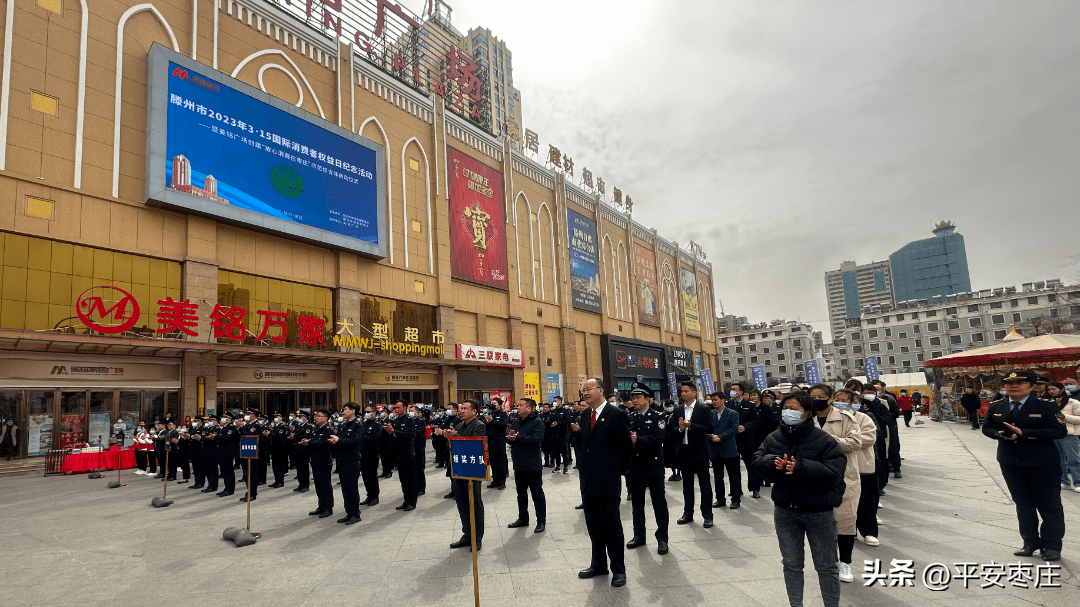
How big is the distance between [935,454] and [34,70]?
28565 mm

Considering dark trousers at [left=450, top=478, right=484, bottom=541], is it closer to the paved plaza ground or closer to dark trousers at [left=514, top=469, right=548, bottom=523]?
the paved plaza ground

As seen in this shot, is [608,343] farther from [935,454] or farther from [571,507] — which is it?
[571,507]

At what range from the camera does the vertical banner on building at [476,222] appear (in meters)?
32.0

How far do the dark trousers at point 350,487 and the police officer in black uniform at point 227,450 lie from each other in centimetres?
519

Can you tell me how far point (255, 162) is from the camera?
72.7ft

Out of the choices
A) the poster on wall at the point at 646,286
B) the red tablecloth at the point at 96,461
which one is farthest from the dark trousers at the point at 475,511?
the poster on wall at the point at 646,286

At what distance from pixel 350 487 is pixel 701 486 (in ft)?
18.1

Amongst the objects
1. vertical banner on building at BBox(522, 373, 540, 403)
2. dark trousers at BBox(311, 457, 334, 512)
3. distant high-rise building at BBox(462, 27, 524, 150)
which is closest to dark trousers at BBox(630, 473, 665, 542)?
dark trousers at BBox(311, 457, 334, 512)

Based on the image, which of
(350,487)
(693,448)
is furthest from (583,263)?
(693,448)

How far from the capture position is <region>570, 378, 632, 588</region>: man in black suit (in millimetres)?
5521

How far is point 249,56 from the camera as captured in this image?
23.0 meters

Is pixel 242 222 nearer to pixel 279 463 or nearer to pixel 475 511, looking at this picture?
pixel 279 463

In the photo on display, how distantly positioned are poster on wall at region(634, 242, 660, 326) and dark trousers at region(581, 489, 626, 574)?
45299 mm

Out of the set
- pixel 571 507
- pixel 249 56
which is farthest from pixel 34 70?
pixel 571 507
